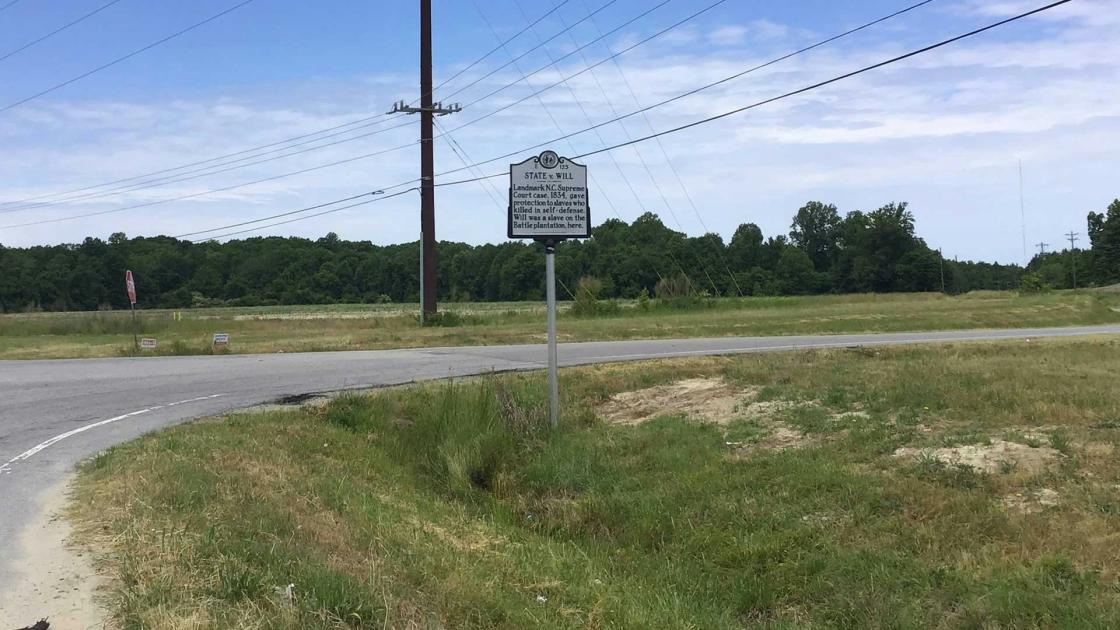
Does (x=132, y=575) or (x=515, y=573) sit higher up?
(x=132, y=575)

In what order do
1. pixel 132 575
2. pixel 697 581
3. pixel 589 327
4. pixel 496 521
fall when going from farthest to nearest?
1. pixel 589 327
2. pixel 496 521
3. pixel 697 581
4. pixel 132 575

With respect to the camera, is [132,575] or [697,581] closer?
[132,575]

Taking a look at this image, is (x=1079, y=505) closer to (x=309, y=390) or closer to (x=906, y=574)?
(x=906, y=574)

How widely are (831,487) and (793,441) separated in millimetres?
1778

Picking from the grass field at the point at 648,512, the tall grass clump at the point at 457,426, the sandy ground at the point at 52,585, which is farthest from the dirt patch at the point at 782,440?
the sandy ground at the point at 52,585

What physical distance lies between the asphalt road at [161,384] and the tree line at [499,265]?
1861 inches

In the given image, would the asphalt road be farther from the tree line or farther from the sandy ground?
the tree line

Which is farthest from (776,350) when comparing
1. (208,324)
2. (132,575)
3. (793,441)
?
(208,324)

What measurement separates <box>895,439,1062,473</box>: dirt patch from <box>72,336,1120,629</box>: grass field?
0.03 m

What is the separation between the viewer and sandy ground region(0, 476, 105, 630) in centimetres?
457

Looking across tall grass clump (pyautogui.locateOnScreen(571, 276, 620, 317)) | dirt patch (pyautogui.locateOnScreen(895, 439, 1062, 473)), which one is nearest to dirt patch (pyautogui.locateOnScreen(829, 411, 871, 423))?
dirt patch (pyautogui.locateOnScreen(895, 439, 1062, 473))

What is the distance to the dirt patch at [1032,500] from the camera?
21.9 feet

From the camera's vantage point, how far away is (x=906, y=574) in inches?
245

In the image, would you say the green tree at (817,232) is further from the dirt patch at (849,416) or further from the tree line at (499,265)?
the dirt patch at (849,416)
